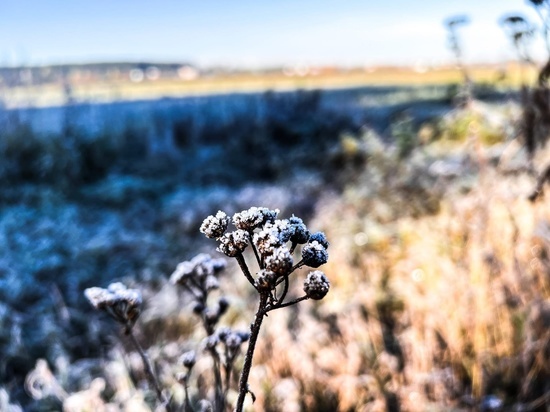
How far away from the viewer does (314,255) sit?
0.92 meters

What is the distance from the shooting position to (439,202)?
16.0 feet

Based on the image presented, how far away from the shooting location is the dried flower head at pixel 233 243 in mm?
925

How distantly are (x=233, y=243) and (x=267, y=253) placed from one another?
0.22 feet

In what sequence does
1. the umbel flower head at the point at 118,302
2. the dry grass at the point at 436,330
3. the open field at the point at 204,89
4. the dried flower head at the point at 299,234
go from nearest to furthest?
1. the dried flower head at the point at 299,234
2. the umbel flower head at the point at 118,302
3. the dry grass at the point at 436,330
4. the open field at the point at 204,89

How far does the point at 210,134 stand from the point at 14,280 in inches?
218

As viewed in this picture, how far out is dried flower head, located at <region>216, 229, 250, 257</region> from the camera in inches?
36.4

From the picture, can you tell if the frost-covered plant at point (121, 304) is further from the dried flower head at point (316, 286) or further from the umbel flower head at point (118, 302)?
the dried flower head at point (316, 286)

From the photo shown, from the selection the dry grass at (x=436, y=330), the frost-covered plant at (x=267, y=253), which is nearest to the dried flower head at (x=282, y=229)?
the frost-covered plant at (x=267, y=253)

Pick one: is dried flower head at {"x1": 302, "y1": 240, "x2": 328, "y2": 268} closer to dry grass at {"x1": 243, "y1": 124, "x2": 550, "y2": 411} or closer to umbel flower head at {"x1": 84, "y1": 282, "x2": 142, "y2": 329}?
umbel flower head at {"x1": 84, "y1": 282, "x2": 142, "y2": 329}

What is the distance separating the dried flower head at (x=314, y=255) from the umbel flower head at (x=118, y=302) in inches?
20.7

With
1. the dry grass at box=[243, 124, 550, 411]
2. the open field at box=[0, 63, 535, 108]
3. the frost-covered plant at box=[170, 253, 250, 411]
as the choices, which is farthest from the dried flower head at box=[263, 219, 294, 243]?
the open field at box=[0, 63, 535, 108]

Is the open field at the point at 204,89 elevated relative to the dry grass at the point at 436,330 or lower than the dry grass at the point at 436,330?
elevated

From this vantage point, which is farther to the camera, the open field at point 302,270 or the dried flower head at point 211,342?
the open field at point 302,270

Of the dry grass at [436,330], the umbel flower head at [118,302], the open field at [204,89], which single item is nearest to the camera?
the umbel flower head at [118,302]
